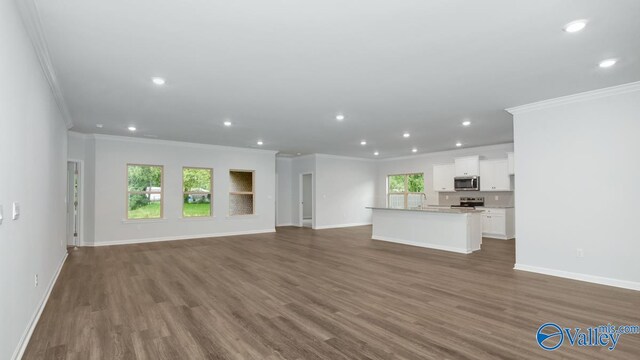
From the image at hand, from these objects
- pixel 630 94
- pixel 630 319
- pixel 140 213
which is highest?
pixel 630 94

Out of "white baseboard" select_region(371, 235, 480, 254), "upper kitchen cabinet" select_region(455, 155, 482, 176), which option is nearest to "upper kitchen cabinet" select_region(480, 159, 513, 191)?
"upper kitchen cabinet" select_region(455, 155, 482, 176)

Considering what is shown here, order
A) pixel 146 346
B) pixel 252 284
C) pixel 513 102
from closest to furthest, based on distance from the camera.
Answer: pixel 146 346 → pixel 252 284 → pixel 513 102

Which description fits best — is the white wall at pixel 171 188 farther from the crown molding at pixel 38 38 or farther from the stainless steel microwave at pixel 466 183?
the stainless steel microwave at pixel 466 183

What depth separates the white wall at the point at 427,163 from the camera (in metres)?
9.21

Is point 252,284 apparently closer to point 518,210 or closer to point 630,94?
point 518,210

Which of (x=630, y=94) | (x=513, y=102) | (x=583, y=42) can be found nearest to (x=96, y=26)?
(x=583, y=42)

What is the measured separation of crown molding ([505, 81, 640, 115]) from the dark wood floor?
2.46 meters

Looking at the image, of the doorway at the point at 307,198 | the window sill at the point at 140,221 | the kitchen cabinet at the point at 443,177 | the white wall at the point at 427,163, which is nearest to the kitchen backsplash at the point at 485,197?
the white wall at the point at 427,163

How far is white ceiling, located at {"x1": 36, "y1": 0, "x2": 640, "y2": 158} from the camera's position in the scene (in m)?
2.43

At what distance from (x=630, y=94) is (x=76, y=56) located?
6.35 m

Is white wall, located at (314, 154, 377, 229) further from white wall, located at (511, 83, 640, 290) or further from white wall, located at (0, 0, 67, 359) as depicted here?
white wall, located at (0, 0, 67, 359)

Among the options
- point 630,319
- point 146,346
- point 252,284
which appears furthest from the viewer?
point 252,284

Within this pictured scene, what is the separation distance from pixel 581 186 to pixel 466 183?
489 centimetres

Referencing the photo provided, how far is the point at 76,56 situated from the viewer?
3225mm
